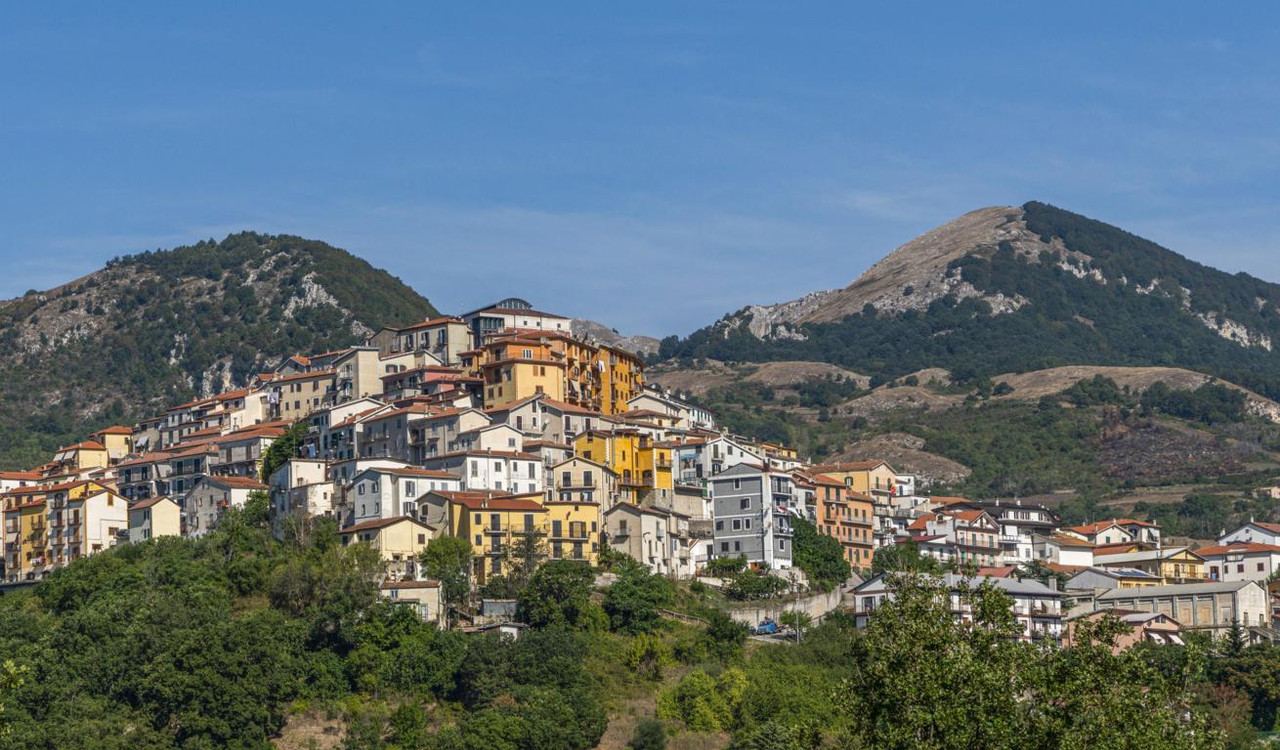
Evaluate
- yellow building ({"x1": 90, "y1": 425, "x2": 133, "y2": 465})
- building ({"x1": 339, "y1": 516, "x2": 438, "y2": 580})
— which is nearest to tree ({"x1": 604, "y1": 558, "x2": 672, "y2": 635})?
building ({"x1": 339, "y1": 516, "x2": 438, "y2": 580})

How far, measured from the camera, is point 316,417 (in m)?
115

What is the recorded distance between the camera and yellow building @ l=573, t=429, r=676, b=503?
350 feet

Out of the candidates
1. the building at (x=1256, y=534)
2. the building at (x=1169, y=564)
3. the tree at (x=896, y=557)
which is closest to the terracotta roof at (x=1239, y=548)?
the building at (x=1169, y=564)

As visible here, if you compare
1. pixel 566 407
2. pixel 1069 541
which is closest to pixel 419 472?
pixel 566 407

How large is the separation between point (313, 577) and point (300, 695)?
295 inches

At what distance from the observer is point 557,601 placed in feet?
302

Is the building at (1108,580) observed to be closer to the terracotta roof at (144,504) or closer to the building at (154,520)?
the building at (154,520)

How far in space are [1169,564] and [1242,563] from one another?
465cm

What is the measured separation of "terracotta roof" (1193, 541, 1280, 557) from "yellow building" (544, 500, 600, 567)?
150ft

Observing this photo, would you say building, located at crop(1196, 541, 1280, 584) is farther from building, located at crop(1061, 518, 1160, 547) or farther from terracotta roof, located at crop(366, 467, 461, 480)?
terracotta roof, located at crop(366, 467, 461, 480)

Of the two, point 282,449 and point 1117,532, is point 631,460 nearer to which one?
point 282,449

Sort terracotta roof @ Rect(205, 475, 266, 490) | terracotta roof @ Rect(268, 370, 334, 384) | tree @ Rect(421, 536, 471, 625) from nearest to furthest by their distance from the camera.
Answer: tree @ Rect(421, 536, 471, 625)
terracotta roof @ Rect(205, 475, 266, 490)
terracotta roof @ Rect(268, 370, 334, 384)

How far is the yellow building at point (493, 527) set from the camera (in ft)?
315

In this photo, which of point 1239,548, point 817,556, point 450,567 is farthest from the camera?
point 1239,548
